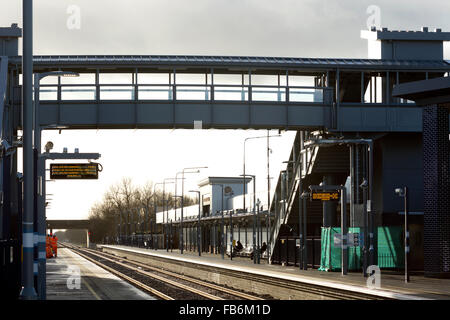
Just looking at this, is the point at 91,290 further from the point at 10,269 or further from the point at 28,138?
the point at 28,138

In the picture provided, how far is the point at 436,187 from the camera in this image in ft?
121

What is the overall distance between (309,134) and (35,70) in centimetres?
1535

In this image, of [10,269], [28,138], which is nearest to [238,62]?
[10,269]

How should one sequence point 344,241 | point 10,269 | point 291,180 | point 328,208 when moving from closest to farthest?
point 10,269 → point 344,241 → point 328,208 → point 291,180

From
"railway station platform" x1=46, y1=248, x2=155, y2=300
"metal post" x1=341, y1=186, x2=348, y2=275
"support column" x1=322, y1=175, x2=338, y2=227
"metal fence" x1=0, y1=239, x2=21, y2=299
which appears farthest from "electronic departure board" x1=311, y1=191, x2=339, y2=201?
"metal fence" x1=0, y1=239, x2=21, y2=299

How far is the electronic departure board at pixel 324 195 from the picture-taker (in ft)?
136

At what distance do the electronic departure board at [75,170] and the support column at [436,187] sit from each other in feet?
46.7

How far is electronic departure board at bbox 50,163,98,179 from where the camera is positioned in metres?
32.6

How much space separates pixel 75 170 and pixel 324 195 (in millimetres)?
13549
